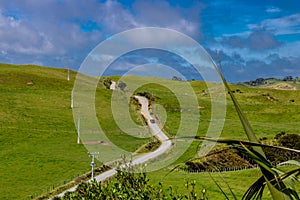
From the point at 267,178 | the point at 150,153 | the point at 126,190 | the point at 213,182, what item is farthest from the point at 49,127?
the point at 267,178

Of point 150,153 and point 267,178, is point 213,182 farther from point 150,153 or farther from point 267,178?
point 267,178

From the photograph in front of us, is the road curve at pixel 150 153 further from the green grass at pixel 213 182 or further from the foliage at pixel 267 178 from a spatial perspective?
the foliage at pixel 267 178

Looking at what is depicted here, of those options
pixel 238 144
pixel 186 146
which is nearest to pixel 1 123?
pixel 186 146

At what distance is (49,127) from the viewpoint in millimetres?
72500

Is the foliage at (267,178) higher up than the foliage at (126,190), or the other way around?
the foliage at (267,178)

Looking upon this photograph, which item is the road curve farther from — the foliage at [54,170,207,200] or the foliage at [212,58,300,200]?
the foliage at [212,58,300,200]

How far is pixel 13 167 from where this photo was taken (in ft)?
167

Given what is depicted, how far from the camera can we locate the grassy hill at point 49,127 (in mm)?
48281

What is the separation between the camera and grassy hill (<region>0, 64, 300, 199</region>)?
4828 cm

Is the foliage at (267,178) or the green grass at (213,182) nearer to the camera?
the foliage at (267,178)

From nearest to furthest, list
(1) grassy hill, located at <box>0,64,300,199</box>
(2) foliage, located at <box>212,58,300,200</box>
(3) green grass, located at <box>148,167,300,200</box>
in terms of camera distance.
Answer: (2) foliage, located at <box>212,58,300,200</box>
(3) green grass, located at <box>148,167,300,200</box>
(1) grassy hill, located at <box>0,64,300,199</box>

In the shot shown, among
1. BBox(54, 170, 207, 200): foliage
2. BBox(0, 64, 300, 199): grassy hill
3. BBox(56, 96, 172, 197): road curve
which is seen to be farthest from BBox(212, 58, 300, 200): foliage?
BBox(0, 64, 300, 199): grassy hill

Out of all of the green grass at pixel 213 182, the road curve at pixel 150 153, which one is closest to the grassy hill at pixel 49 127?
the road curve at pixel 150 153

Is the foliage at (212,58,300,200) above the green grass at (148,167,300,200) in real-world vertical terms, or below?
above
